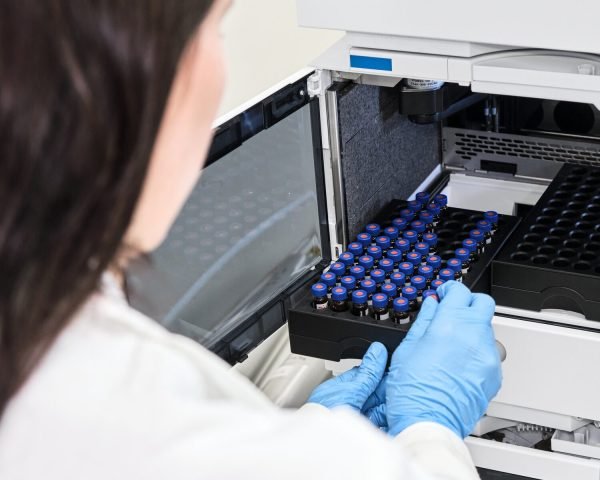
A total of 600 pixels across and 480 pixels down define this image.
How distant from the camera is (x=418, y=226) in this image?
137 centimetres

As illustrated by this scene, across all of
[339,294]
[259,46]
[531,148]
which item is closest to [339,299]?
[339,294]

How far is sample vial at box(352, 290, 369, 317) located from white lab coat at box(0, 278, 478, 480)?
612 mm

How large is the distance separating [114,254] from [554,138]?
1.08 m

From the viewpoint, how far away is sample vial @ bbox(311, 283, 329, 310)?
1.22 m

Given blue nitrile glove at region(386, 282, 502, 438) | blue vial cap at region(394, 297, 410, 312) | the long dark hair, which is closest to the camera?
the long dark hair

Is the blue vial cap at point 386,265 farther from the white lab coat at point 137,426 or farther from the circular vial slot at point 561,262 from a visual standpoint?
the white lab coat at point 137,426

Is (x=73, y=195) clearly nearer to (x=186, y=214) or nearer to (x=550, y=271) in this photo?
(x=186, y=214)

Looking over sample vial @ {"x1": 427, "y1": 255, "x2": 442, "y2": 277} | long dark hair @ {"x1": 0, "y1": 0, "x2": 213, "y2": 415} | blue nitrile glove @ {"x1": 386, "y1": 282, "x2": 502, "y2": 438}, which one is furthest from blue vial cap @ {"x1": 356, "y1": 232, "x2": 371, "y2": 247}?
long dark hair @ {"x1": 0, "y1": 0, "x2": 213, "y2": 415}

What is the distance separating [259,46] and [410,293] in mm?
850

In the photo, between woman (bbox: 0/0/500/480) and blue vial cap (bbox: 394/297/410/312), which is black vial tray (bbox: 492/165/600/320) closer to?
blue vial cap (bbox: 394/297/410/312)

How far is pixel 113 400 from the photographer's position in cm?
53

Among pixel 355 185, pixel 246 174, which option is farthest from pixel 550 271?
pixel 246 174

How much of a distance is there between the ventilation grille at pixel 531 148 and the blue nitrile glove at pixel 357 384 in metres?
0.49

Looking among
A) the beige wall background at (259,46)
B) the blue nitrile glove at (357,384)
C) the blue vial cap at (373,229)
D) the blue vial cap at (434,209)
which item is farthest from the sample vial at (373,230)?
the beige wall background at (259,46)
